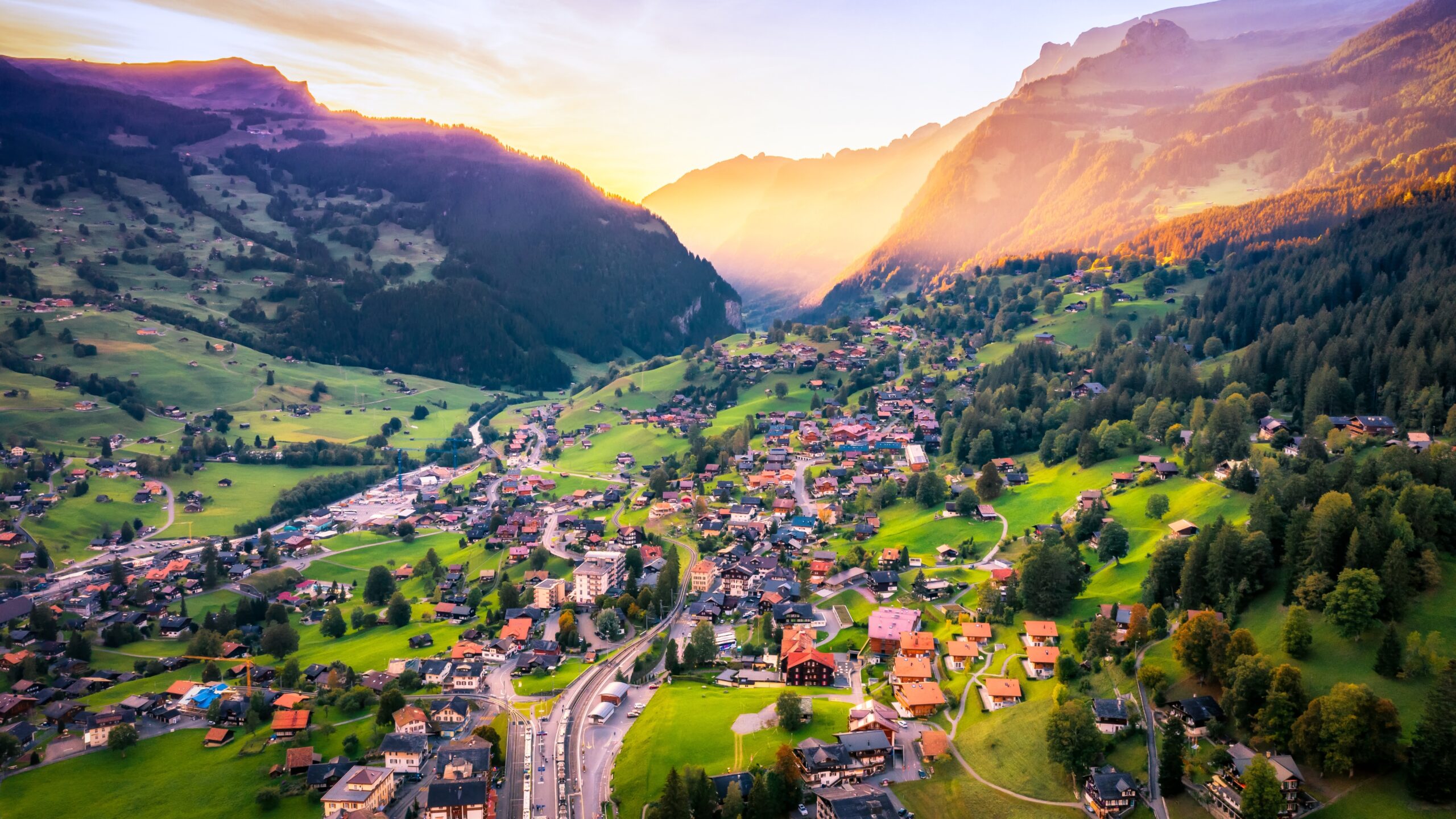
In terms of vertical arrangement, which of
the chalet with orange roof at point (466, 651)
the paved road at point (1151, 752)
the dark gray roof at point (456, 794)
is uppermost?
the paved road at point (1151, 752)

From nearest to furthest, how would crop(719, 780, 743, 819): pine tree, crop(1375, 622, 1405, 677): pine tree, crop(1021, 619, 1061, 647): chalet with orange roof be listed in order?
crop(1375, 622, 1405, 677): pine tree → crop(719, 780, 743, 819): pine tree → crop(1021, 619, 1061, 647): chalet with orange roof

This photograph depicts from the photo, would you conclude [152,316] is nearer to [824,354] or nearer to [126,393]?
[126,393]

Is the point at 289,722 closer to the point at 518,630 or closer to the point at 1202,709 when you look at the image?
the point at 518,630

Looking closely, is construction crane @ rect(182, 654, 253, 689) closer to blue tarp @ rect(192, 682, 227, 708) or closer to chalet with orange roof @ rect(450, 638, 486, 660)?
blue tarp @ rect(192, 682, 227, 708)

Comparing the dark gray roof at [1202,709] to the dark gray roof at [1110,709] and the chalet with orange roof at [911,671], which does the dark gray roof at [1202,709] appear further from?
the chalet with orange roof at [911,671]

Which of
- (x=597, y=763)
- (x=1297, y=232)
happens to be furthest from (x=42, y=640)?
(x=1297, y=232)

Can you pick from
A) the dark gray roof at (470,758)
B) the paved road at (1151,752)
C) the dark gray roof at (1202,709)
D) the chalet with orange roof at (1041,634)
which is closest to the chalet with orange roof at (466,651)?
the dark gray roof at (470,758)

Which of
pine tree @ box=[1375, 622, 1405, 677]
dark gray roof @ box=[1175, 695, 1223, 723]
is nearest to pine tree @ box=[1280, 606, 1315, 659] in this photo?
pine tree @ box=[1375, 622, 1405, 677]
